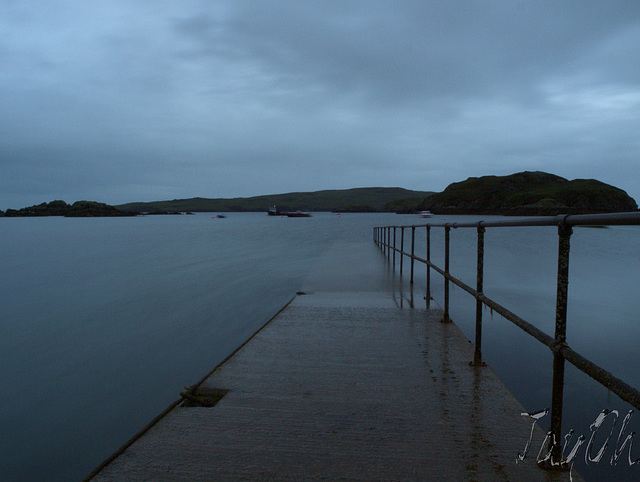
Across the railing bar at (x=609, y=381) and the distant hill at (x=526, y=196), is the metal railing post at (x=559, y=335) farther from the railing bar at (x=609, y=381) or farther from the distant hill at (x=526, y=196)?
the distant hill at (x=526, y=196)

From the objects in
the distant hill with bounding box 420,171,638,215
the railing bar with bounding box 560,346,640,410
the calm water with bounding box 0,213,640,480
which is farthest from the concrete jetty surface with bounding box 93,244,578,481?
the distant hill with bounding box 420,171,638,215

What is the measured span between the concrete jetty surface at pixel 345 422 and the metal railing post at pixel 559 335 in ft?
0.44

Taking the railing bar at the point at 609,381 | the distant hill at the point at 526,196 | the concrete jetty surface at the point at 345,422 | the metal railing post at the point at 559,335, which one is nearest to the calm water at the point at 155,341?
the concrete jetty surface at the point at 345,422

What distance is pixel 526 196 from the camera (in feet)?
380

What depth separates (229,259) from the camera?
17.6 m

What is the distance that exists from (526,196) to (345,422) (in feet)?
422

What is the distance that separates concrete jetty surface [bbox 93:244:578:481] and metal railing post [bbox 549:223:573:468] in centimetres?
13

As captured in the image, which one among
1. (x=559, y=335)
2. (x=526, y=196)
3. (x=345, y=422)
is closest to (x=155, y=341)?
(x=345, y=422)

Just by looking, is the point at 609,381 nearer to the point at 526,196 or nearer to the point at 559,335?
the point at 559,335

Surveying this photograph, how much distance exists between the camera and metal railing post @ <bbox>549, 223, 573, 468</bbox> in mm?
1841

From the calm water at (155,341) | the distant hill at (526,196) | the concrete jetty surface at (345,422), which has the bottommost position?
the calm water at (155,341)

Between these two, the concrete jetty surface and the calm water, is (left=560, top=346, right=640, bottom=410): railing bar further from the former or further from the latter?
the calm water

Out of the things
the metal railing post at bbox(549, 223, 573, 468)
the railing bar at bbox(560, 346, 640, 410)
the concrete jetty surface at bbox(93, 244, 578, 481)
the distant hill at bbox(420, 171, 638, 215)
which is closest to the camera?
the railing bar at bbox(560, 346, 640, 410)

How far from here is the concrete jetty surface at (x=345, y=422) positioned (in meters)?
1.99
